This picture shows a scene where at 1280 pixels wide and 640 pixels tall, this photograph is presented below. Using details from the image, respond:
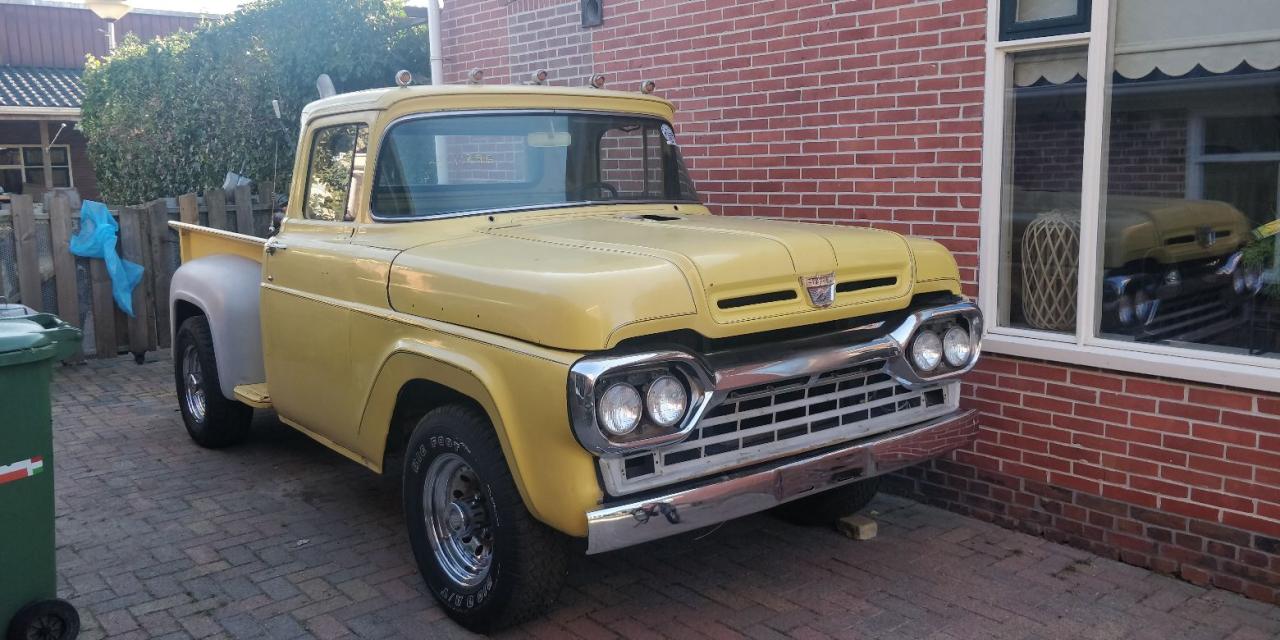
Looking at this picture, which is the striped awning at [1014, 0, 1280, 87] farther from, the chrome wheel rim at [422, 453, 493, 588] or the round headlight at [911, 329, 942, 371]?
the chrome wheel rim at [422, 453, 493, 588]

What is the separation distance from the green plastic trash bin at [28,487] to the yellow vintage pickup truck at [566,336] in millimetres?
1185

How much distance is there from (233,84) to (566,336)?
11.4 m

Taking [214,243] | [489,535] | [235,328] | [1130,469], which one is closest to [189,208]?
[214,243]

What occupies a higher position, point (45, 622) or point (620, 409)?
point (620, 409)

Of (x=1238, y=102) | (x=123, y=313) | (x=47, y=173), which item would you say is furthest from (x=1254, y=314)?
(x=47, y=173)

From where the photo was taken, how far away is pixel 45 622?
3664 mm

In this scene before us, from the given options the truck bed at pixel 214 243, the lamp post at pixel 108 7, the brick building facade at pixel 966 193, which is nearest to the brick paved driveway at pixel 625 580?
the brick building facade at pixel 966 193

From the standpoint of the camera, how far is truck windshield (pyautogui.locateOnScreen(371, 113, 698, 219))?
463 cm

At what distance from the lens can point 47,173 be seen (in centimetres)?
2244

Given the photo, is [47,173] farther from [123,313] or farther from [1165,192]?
[1165,192]

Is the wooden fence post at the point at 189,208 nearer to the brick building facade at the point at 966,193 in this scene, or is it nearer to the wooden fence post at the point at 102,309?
the wooden fence post at the point at 102,309

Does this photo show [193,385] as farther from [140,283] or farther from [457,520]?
[457,520]

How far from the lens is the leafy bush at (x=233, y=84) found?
11.9m

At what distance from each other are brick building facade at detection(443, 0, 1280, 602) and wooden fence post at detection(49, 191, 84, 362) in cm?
533
